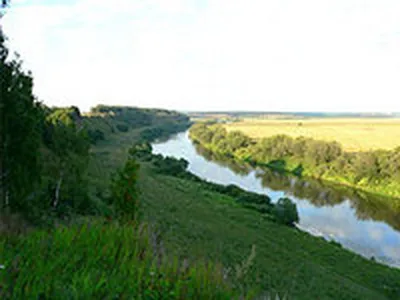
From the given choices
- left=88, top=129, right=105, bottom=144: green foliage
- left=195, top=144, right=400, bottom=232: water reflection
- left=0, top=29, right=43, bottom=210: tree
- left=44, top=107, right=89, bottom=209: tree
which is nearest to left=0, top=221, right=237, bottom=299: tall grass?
left=0, top=29, right=43, bottom=210: tree

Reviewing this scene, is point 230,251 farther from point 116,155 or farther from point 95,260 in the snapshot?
point 116,155

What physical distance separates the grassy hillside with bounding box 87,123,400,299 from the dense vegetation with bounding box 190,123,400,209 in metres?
22.4

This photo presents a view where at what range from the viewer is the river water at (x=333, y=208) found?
29.5m

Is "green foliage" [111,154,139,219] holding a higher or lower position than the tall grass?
lower

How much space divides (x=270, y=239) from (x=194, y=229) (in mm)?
5672

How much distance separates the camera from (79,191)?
1877 centimetres

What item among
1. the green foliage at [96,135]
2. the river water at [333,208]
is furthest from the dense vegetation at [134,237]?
the green foliage at [96,135]

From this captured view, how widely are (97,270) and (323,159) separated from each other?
59969 millimetres

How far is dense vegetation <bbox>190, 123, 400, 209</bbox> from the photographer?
49406 millimetres

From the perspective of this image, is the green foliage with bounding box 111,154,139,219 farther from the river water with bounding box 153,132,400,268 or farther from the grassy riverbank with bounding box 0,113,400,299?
the river water with bounding box 153,132,400,268

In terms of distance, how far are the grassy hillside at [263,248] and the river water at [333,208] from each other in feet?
18.0

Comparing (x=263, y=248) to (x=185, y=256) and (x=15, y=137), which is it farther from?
(x=185, y=256)

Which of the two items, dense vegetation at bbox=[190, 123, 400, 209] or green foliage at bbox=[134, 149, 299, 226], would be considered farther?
dense vegetation at bbox=[190, 123, 400, 209]

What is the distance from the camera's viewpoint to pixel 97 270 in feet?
12.3
